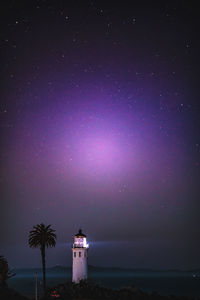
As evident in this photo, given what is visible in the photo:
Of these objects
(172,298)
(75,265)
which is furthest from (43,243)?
(172,298)

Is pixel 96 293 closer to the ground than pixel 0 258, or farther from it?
closer to the ground

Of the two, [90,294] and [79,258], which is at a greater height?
[79,258]

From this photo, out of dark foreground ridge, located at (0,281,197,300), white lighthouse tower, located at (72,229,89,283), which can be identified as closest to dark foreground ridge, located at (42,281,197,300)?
dark foreground ridge, located at (0,281,197,300)

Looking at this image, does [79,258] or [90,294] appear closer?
[90,294]

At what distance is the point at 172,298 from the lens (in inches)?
2260

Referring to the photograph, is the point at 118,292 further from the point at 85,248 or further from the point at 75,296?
the point at 85,248

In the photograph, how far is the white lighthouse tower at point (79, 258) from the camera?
206 ft

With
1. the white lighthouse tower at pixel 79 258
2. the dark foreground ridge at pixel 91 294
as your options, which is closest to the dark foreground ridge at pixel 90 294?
the dark foreground ridge at pixel 91 294

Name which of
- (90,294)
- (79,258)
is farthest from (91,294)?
(79,258)

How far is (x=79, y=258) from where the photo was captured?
211ft

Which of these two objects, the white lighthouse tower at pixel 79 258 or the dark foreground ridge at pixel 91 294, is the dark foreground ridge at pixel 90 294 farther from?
the white lighthouse tower at pixel 79 258

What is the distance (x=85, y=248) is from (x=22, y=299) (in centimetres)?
1803

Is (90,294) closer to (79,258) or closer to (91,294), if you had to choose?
(91,294)

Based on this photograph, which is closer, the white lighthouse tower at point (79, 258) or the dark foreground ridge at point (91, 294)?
the dark foreground ridge at point (91, 294)
